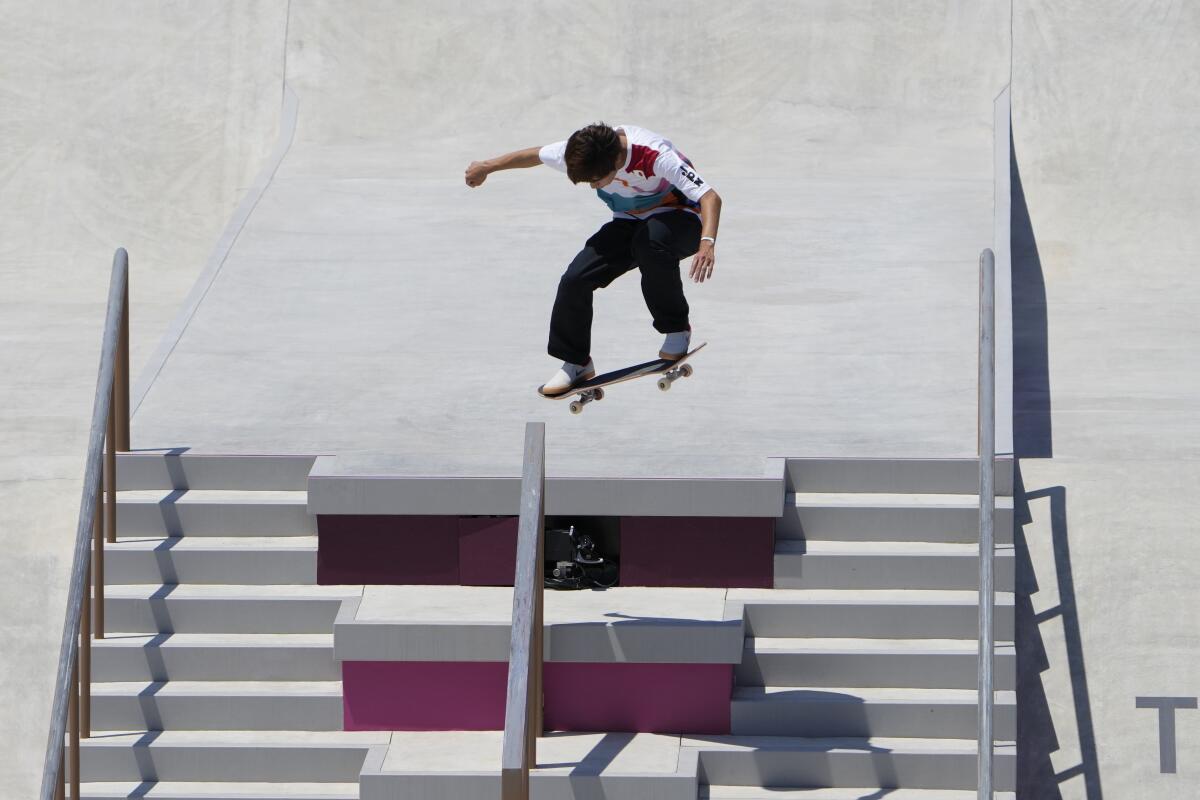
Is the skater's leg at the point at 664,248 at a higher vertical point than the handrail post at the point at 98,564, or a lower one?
higher

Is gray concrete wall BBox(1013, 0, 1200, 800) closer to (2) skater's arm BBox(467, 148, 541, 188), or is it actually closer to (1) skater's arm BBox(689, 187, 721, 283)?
(1) skater's arm BBox(689, 187, 721, 283)

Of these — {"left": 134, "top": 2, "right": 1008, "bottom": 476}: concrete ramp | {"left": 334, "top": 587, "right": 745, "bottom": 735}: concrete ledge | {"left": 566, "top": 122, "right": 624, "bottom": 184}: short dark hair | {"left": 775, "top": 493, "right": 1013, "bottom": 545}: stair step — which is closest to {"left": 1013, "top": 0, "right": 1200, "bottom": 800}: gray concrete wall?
{"left": 134, "top": 2, "right": 1008, "bottom": 476}: concrete ramp

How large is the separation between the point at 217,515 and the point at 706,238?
2.41 metres

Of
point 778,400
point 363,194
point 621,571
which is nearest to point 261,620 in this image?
point 621,571

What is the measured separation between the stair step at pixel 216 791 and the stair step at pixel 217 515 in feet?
3.86

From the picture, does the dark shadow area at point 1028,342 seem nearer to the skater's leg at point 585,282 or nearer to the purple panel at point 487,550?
the skater's leg at point 585,282

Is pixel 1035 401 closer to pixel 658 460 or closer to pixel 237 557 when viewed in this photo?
pixel 658 460

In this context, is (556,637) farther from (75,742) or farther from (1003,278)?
(1003,278)

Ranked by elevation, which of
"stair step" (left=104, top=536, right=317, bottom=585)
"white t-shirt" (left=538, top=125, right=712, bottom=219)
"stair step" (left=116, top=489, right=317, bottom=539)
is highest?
"white t-shirt" (left=538, top=125, right=712, bottom=219)

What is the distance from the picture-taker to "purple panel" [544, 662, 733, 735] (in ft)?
23.5

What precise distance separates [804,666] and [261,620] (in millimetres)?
2207

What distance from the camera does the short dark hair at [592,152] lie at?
7.22 meters

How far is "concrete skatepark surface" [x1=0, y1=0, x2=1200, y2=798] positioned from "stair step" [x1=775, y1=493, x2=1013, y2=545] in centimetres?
33

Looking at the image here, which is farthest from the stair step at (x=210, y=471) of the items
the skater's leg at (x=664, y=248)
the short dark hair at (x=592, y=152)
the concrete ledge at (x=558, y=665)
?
the short dark hair at (x=592, y=152)
